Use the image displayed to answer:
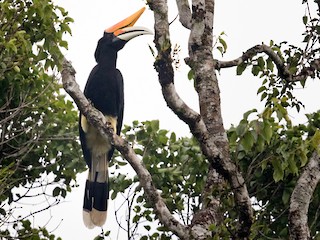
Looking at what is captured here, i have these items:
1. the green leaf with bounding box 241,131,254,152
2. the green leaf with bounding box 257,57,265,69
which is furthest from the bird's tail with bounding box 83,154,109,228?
the green leaf with bounding box 241,131,254,152

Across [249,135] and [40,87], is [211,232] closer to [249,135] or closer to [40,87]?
[249,135]

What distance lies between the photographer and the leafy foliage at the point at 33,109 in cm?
660

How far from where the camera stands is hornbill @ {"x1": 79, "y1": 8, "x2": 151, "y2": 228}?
7.68 meters

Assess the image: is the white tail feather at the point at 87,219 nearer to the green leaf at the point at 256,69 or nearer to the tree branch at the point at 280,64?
the green leaf at the point at 256,69

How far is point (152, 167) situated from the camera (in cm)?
725

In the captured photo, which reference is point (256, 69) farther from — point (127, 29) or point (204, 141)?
point (127, 29)

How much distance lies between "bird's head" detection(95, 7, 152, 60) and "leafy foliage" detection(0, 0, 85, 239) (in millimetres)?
646

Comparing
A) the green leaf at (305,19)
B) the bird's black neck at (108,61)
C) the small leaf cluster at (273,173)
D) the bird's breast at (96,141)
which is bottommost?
the small leaf cluster at (273,173)

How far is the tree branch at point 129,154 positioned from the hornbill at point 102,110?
6.59 feet

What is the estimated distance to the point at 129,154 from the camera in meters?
5.17

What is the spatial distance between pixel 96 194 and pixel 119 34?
1506mm

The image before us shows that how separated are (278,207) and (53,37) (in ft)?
7.84

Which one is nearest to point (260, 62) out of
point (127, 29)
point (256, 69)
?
point (256, 69)

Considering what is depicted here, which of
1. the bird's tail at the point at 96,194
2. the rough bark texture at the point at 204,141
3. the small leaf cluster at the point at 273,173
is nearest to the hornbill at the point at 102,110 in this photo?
the bird's tail at the point at 96,194
